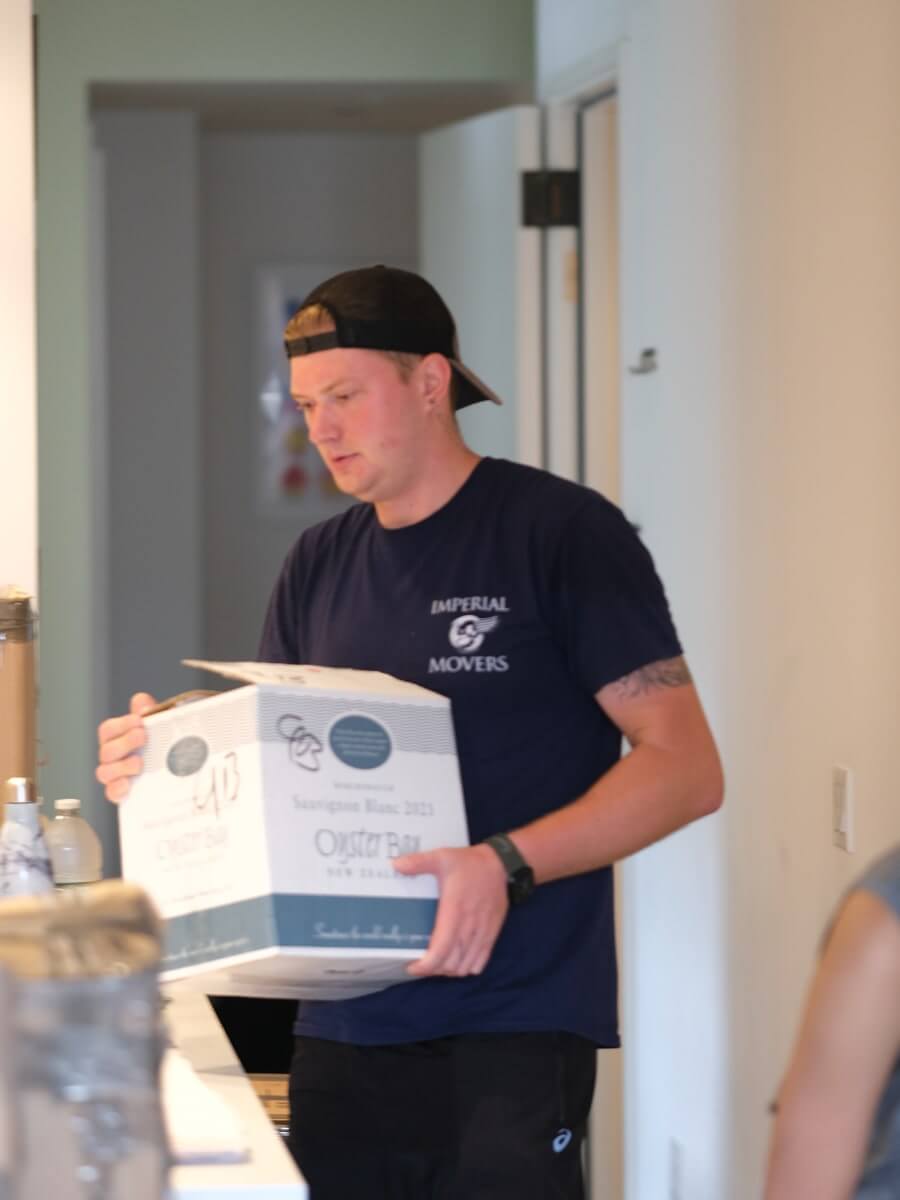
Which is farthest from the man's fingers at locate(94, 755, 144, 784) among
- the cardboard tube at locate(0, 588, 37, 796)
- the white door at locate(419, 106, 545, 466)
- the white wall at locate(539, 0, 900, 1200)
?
the white door at locate(419, 106, 545, 466)

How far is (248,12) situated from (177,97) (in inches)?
11.3

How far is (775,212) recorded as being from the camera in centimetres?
257

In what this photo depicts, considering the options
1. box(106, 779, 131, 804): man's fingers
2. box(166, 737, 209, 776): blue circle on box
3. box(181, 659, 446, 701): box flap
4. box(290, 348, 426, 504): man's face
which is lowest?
box(106, 779, 131, 804): man's fingers

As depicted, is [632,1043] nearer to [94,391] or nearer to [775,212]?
[775,212]

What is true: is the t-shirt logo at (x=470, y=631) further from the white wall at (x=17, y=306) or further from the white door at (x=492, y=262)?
the white door at (x=492, y=262)

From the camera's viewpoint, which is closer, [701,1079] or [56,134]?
[701,1079]

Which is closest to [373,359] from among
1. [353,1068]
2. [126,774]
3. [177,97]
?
[126,774]

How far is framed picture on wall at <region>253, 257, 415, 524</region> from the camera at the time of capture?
707cm

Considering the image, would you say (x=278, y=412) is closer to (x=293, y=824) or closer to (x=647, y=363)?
(x=647, y=363)

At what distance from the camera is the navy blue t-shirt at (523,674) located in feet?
5.98

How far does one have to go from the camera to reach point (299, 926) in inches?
60.8

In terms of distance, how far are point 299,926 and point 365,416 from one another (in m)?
0.62

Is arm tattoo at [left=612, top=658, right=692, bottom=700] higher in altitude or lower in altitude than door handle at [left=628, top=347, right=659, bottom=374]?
lower

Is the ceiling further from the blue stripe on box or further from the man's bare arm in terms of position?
the blue stripe on box
